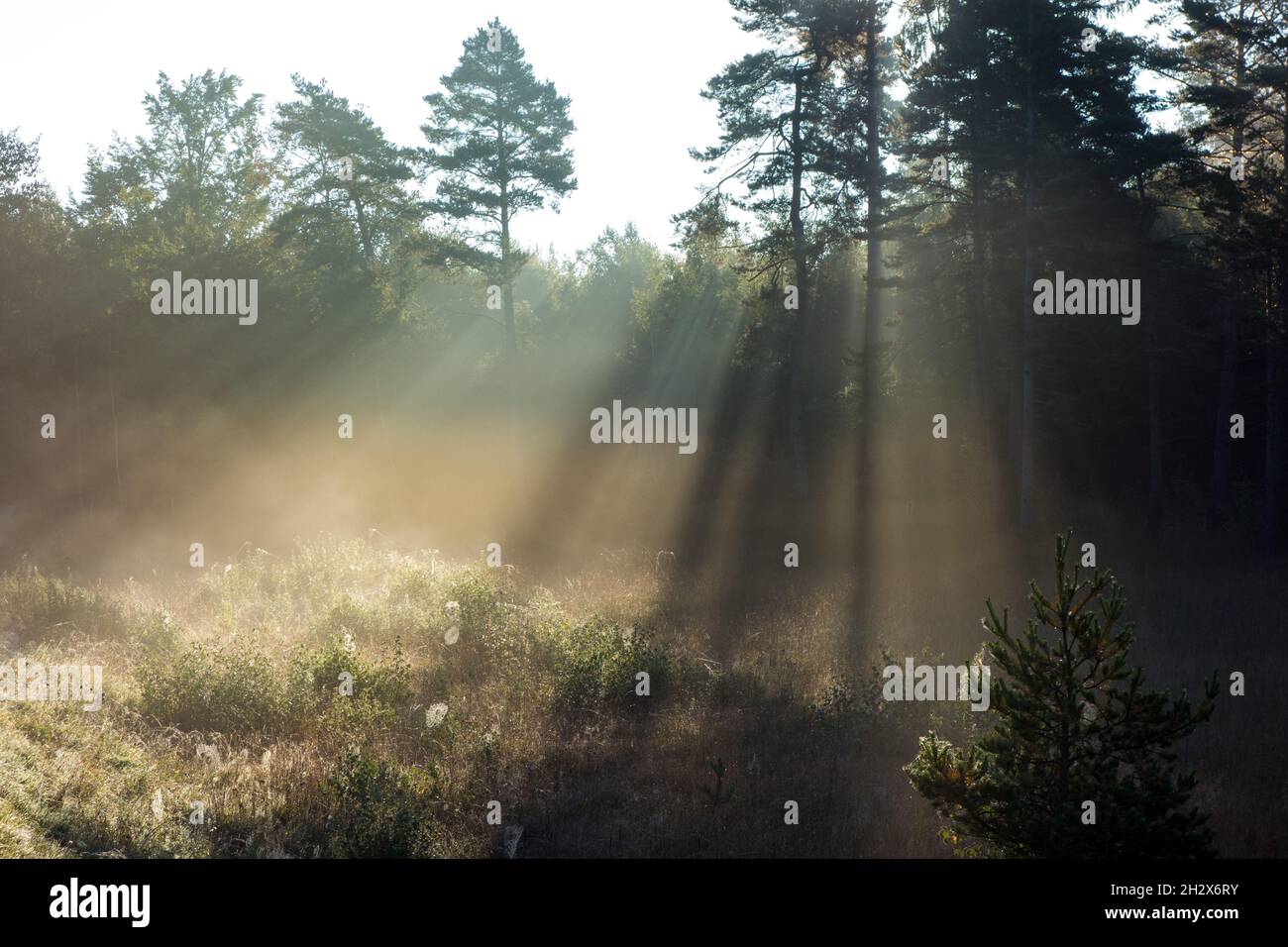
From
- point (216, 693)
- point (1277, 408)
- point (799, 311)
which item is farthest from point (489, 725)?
point (1277, 408)

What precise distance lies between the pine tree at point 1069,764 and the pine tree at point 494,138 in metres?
29.3

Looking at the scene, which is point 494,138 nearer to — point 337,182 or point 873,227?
point 337,182

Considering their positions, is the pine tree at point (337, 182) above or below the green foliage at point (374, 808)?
above

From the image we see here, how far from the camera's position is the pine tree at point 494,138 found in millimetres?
31109

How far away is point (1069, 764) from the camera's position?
5184mm

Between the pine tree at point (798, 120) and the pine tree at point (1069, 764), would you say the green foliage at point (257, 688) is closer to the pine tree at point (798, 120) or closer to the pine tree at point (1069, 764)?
the pine tree at point (1069, 764)

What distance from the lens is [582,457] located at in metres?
33.4

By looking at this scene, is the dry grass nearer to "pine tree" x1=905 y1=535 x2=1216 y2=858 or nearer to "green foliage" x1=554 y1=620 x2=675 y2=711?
"green foliage" x1=554 y1=620 x2=675 y2=711

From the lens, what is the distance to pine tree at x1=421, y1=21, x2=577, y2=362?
102ft

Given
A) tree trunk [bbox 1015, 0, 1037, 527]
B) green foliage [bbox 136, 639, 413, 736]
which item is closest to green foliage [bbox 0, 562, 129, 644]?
green foliage [bbox 136, 639, 413, 736]

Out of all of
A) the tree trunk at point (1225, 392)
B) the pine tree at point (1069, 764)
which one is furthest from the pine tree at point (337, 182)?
the pine tree at point (1069, 764)

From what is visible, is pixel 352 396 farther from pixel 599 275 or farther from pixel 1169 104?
pixel 1169 104
